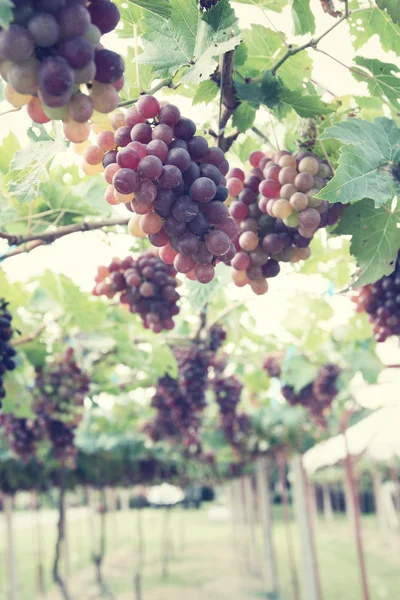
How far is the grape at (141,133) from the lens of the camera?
117 centimetres

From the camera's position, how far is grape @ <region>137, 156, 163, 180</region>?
1.10 meters

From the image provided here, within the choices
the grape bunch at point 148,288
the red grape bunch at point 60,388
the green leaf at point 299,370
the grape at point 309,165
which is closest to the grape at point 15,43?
the grape at point 309,165

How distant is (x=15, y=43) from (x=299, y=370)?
4410mm

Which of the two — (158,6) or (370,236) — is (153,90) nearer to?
(158,6)

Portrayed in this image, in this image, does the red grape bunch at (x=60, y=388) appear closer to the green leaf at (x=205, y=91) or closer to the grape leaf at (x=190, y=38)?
the green leaf at (x=205, y=91)

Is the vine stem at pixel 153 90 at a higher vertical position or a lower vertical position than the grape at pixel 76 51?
higher

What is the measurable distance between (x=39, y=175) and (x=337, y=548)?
721 inches

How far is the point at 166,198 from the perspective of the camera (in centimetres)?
114

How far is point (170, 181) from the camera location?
44.1 inches

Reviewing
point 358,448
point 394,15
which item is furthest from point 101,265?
point 358,448

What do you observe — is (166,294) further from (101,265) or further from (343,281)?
(343,281)

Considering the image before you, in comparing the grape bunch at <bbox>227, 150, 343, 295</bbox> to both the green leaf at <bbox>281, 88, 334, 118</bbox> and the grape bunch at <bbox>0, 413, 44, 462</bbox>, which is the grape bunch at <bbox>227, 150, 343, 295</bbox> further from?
the grape bunch at <bbox>0, 413, 44, 462</bbox>

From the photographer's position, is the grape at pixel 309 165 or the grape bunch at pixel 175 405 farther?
the grape bunch at pixel 175 405

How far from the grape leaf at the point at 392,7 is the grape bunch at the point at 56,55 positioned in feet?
2.90
